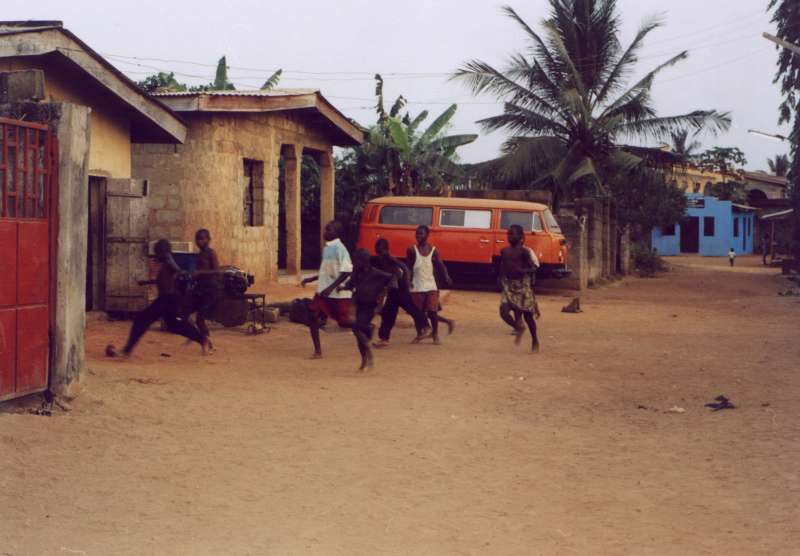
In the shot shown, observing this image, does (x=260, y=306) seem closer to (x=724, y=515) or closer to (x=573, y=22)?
(x=724, y=515)

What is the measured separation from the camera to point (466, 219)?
22000mm

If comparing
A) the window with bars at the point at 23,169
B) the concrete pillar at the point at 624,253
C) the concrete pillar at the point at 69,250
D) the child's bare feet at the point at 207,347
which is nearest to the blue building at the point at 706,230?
the concrete pillar at the point at 624,253

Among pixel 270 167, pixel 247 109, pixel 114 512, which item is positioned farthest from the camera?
pixel 270 167

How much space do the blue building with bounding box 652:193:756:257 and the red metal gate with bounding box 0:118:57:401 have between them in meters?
48.7

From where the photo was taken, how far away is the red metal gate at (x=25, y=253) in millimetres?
7211

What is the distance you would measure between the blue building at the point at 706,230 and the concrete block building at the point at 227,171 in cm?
3821

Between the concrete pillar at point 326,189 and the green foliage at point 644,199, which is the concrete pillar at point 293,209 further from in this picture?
the green foliage at point 644,199

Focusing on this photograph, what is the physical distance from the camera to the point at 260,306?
47.5ft

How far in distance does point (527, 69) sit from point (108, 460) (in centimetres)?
2316

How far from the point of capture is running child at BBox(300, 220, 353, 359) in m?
10.7

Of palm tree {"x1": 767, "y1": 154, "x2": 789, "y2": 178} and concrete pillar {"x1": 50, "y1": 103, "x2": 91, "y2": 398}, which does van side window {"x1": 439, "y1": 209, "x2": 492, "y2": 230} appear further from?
palm tree {"x1": 767, "y1": 154, "x2": 789, "y2": 178}

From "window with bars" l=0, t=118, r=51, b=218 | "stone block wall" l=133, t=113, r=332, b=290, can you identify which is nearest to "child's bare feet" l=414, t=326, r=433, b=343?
"stone block wall" l=133, t=113, r=332, b=290

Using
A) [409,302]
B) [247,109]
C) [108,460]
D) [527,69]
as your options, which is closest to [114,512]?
[108,460]

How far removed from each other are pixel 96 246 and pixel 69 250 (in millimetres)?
5611
